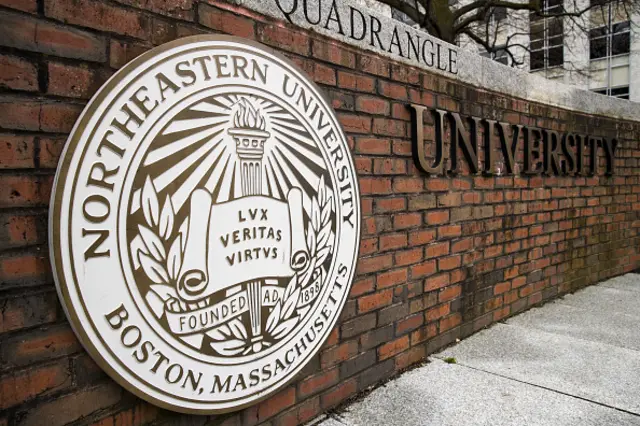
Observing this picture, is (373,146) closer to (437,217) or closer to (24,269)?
(437,217)

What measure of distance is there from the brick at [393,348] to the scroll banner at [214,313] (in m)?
0.84

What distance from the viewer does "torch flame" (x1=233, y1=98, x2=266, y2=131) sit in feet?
5.81

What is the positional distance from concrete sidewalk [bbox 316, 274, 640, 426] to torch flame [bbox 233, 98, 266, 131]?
4.23ft

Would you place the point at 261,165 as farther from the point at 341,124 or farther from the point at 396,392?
the point at 396,392

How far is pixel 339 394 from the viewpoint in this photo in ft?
7.43

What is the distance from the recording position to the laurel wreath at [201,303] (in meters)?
1.53

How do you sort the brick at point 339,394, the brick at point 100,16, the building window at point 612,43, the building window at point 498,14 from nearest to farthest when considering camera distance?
the brick at point 100,16 < the brick at point 339,394 < the building window at point 498,14 < the building window at point 612,43

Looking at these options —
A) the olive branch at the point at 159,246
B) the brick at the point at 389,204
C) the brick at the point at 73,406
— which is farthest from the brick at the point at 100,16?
the brick at the point at 389,204

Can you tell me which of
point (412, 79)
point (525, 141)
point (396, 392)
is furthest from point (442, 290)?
point (525, 141)

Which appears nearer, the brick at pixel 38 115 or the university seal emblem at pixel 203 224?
the brick at pixel 38 115

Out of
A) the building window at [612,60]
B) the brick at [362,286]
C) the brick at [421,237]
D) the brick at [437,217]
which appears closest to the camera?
the brick at [362,286]

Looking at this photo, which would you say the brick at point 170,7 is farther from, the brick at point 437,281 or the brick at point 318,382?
the brick at point 437,281

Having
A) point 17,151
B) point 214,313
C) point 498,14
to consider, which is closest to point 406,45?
point 214,313

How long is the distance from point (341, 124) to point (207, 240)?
0.86m
